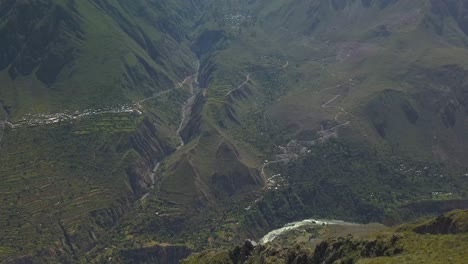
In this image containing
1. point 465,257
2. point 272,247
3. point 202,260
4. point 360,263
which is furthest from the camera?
point 202,260

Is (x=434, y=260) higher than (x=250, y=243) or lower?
higher

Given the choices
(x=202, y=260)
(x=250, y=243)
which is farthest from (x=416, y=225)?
(x=202, y=260)

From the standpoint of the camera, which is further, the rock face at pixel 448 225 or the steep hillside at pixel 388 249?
the rock face at pixel 448 225

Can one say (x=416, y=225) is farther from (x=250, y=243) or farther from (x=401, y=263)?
(x=250, y=243)

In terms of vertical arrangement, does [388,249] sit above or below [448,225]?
below

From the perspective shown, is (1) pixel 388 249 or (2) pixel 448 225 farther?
(2) pixel 448 225

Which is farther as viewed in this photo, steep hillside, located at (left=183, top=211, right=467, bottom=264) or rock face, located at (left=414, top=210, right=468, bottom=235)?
rock face, located at (left=414, top=210, right=468, bottom=235)

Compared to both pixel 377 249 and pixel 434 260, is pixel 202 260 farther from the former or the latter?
pixel 434 260

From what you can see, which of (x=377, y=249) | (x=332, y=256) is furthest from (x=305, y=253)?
(x=377, y=249)

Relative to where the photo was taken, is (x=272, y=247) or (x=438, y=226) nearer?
(x=438, y=226)

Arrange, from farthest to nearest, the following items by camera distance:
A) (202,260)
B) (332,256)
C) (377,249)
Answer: (202,260), (332,256), (377,249)

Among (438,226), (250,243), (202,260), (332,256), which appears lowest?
(202,260)
